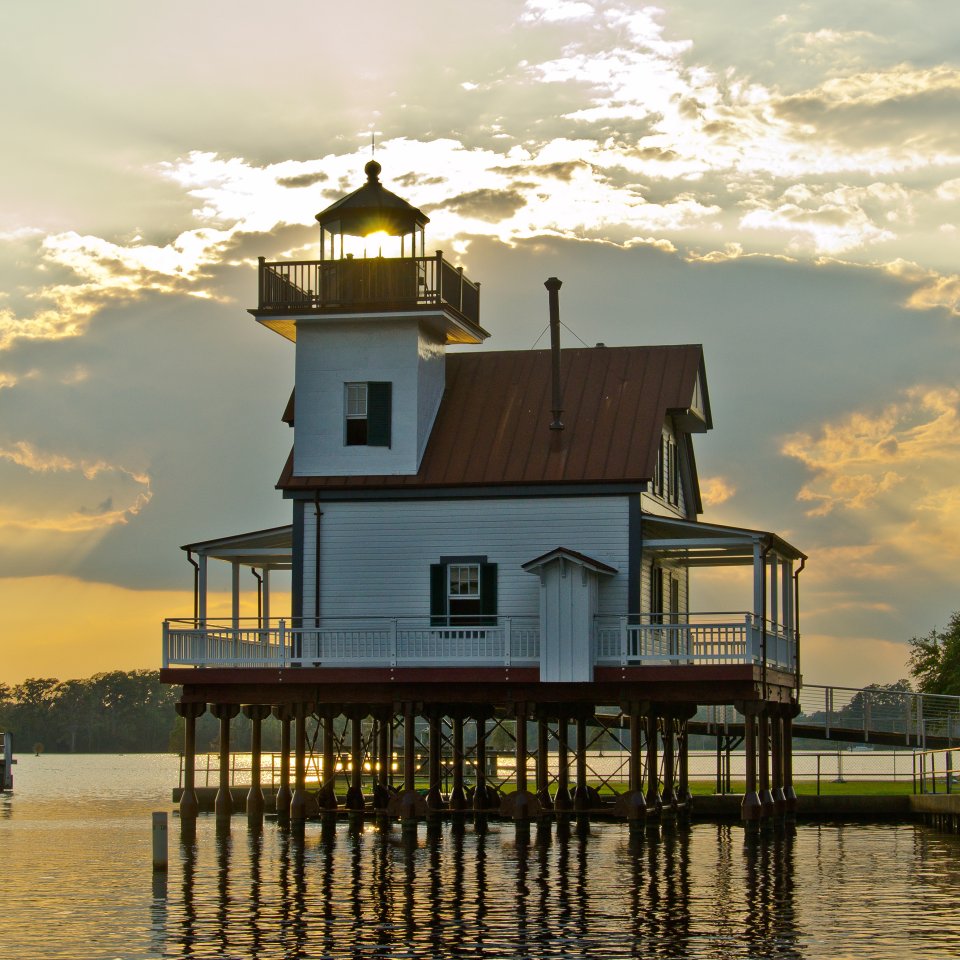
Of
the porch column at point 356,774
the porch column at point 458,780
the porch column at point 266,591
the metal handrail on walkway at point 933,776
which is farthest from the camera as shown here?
the metal handrail on walkway at point 933,776

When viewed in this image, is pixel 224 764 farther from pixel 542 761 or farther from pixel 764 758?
pixel 764 758

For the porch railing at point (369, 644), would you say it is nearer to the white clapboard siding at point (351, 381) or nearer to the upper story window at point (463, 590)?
the upper story window at point (463, 590)

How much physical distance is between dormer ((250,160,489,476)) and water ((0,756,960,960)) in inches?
359

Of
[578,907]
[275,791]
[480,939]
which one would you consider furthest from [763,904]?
[275,791]

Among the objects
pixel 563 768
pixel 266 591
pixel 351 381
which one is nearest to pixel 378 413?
pixel 351 381

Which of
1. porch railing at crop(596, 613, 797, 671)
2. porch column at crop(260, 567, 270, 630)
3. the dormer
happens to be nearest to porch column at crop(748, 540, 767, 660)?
porch railing at crop(596, 613, 797, 671)

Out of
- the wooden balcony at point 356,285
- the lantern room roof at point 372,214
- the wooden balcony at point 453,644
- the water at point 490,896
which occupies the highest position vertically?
the lantern room roof at point 372,214

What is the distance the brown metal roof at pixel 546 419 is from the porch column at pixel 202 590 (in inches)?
110

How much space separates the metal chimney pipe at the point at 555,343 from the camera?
4322 centimetres

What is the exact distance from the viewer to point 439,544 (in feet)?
137

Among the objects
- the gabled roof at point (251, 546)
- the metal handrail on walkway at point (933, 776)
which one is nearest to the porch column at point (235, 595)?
the gabled roof at point (251, 546)

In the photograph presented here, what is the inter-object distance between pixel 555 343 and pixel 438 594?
276 inches

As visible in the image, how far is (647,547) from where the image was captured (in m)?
41.6

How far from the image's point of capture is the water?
25.6m
